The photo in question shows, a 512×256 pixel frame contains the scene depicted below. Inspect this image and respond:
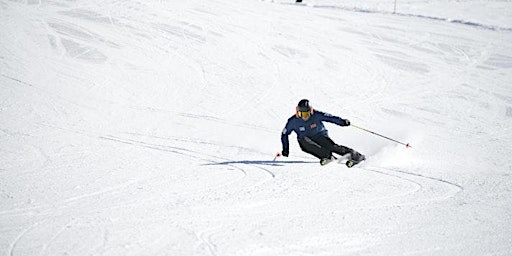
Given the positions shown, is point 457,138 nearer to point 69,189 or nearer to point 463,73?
point 463,73

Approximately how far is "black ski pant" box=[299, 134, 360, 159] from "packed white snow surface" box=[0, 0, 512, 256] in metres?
0.42

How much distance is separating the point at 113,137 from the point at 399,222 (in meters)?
6.01

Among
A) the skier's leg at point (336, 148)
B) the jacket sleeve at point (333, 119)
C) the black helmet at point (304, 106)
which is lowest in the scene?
the skier's leg at point (336, 148)

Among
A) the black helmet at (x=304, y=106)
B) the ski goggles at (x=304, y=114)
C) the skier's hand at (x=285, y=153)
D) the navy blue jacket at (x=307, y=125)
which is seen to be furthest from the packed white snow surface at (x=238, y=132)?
the black helmet at (x=304, y=106)

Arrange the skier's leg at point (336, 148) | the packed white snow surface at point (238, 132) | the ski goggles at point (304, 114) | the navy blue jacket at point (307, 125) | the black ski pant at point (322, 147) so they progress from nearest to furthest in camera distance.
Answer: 1. the packed white snow surface at point (238, 132)
2. the skier's leg at point (336, 148)
3. the black ski pant at point (322, 147)
4. the ski goggles at point (304, 114)
5. the navy blue jacket at point (307, 125)

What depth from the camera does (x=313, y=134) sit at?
28.1 feet

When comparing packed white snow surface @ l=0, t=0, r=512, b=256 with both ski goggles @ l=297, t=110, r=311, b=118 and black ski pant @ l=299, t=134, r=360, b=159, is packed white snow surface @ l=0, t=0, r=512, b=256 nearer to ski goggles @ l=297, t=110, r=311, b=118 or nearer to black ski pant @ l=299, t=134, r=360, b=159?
black ski pant @ l=299, t=134, r=360, b=159

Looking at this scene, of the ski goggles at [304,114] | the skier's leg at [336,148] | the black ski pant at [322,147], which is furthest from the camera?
the ski goggles at [304,114]

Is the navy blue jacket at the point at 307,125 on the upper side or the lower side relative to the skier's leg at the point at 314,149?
upper

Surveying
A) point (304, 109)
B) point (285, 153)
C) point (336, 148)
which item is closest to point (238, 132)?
point (285, 153)

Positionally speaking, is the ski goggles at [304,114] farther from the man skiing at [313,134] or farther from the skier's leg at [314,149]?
the skier's leg at [314,149]

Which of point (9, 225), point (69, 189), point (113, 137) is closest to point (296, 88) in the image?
point (113, 137)

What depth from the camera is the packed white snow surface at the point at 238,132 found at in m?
4.92

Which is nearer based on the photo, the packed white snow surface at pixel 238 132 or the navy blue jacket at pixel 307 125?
the packed white snow surface at pixel 238 132
